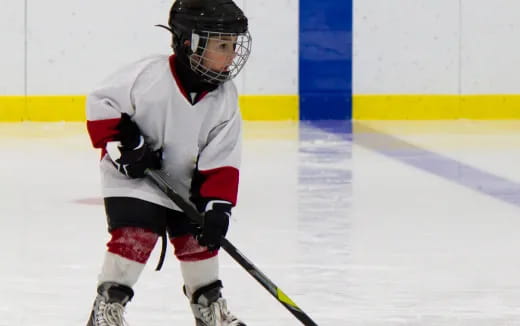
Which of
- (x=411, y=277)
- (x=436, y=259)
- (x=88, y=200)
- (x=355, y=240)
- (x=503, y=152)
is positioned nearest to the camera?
(x=411, y=277)

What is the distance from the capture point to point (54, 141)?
754 centimetres

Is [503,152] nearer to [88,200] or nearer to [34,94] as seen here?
[88,200]

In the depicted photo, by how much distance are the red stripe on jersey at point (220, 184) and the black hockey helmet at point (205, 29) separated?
0.67ft

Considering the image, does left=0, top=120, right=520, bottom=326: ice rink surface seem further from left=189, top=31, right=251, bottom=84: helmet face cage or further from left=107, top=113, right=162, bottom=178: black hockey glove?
left=189, top=31, right=251, bottom=84: helmet face cage

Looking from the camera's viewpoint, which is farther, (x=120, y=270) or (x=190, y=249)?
(x=190, y=249)

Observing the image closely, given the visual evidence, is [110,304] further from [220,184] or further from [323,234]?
[323,234]

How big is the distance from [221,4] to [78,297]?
3.52 ft

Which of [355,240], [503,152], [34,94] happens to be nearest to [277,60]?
[34,94]

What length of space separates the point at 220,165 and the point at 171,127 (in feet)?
0.45

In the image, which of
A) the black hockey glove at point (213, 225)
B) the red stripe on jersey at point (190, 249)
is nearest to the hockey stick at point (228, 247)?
the black hockey glove at point (213, 225)

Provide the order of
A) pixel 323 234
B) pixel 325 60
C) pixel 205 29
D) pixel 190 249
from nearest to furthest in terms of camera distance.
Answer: pixel 205 29
pixel 190 249
pixel 323 234
pixel 325 60

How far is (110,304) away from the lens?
112 inches

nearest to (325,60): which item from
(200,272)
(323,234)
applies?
(323,234)

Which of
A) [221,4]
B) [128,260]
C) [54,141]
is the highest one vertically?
[221,4]
